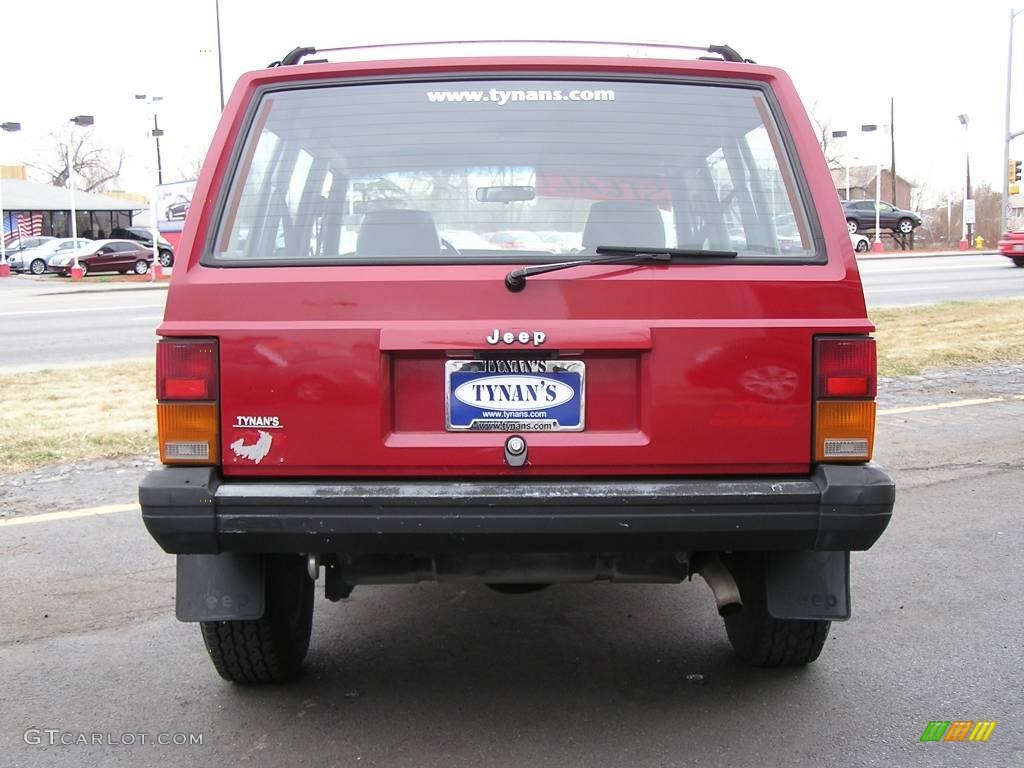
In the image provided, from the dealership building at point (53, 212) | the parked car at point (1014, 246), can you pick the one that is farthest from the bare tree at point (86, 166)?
the parked car at point (1014, 246)

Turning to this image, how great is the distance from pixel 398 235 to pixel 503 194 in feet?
1.15

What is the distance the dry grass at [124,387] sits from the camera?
279 inches

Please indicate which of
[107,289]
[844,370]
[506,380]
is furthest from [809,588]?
[107,289]

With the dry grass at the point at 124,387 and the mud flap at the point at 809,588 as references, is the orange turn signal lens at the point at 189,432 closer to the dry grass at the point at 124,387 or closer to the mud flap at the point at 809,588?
the mud flap at the point at 809,588

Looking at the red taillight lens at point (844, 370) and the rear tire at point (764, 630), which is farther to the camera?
the rear tire at point (764, 630)

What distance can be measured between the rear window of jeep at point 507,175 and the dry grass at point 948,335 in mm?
7421

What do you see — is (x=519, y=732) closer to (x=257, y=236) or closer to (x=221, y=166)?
(x=257, y=236)

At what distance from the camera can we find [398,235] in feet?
9.96

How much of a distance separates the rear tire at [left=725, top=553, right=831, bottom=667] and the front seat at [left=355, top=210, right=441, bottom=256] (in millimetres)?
1450

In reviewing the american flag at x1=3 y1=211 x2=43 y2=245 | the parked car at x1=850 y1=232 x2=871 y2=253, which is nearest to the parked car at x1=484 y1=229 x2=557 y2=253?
the parked car at x1=850 y1=232 x2=871 y2=253

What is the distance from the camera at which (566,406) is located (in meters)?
2.88

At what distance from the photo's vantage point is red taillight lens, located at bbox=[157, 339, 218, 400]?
2.86 meters

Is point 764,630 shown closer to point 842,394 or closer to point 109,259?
point 842,394

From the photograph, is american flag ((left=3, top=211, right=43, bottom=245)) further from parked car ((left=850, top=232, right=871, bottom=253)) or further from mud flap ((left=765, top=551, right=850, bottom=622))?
mud flap ((left=765, top=551, right=850, bottom=622))
